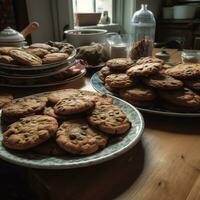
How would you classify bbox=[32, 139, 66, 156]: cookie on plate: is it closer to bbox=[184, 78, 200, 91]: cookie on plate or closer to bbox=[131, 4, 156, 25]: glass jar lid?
bbox=[184, 78, 200, 91]: cookie on plate

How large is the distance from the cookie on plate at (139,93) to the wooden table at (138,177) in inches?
5.3

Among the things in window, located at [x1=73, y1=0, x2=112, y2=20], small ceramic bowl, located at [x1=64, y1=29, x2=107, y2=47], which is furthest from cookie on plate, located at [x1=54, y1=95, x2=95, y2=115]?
window, located at [x1=73, y1=0, x2=112, y2=20]

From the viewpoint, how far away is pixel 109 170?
1.35ft

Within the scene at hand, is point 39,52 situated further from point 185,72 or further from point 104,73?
point 185,72

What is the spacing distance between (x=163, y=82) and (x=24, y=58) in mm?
464

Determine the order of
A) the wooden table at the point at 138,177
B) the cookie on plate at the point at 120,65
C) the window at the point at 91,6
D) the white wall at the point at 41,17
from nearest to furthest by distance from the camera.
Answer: the wooden table at the point at 138,177, the cookie on plate at the point at 120,65, the white wall at the point at 41,17, the window at the point at 91,6

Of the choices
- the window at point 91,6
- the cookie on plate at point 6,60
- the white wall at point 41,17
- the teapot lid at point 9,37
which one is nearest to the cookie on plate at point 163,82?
the cookie on plate at point 6,60

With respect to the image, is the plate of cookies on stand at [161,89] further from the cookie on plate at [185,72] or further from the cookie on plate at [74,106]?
the cookie on plate at [74,106]

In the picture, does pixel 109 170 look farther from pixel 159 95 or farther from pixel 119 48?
→ pixel 119 48

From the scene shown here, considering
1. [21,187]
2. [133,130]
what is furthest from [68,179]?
[21,187]

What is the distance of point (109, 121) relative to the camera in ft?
1.48

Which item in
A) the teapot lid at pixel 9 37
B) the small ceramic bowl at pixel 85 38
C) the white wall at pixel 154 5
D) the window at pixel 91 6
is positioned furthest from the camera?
the white wall at pixel 154 5

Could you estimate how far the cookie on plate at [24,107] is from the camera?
496 mm

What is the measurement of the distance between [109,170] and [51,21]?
1516 millimetres
